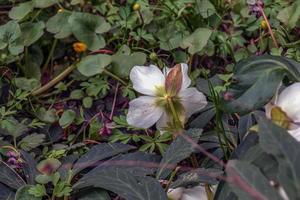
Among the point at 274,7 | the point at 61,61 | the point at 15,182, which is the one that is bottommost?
the point at 61,61

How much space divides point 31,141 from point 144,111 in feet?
0.93

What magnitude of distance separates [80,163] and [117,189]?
6.7 inches

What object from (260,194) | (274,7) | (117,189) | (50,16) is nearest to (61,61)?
(50,16)

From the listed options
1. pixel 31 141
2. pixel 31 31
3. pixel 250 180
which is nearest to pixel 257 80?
pixel 250 180

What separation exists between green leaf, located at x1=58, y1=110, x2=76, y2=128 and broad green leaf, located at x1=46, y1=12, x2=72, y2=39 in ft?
0.76

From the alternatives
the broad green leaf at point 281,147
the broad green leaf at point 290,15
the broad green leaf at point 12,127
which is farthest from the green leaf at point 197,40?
the broad green leaf at point 281,147

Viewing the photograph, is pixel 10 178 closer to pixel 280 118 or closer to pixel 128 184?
pixel 128 184

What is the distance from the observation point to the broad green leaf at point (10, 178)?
103cm

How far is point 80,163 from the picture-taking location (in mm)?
1049

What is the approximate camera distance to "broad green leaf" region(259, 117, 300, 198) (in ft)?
2.36

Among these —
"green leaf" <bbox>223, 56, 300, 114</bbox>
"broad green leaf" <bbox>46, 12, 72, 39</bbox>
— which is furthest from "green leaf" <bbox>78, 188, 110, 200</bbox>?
"broad green leaf" <bbox>46, 12, 72, 39</bbox>

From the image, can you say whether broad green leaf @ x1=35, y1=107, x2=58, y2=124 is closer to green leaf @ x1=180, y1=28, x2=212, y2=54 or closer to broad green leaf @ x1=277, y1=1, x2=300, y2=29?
green leaf @ x1=180, y1=28, x2=212, y2=54

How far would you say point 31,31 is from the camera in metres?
1.46

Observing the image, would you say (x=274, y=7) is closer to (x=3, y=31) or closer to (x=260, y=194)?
(x=3, y=31)
